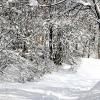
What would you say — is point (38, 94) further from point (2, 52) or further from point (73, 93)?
point (2, 52)

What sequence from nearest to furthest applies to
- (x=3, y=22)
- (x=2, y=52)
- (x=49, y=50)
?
(x=2, y=52), (x=3, y=22), (x=49, y=50)

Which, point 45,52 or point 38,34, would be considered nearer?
point 45,52

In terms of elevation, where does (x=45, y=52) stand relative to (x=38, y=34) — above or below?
below

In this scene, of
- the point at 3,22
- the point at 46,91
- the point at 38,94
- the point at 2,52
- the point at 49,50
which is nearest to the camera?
the point at 38,94

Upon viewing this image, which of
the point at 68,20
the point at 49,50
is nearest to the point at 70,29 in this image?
the point at 68,20

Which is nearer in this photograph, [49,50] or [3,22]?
[3,22]

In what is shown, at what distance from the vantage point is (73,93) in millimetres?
12422

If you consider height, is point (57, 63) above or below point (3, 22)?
below

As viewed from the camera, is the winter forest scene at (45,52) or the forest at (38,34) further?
the forest at (38,34)

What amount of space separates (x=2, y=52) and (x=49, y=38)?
6.95 metres

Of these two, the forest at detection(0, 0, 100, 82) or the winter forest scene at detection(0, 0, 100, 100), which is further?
the forest at detection(0, 0, 100, 82)

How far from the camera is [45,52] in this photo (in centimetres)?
1942

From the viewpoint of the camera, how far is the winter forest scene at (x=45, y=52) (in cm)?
1243

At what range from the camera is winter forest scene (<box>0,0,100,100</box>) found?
1243cm
